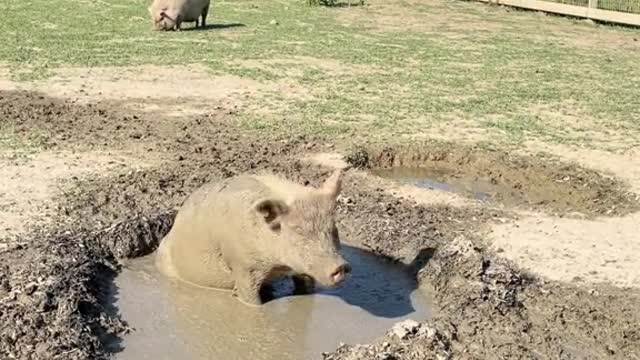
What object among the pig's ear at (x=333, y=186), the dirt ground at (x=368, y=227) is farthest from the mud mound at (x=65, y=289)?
the pig's ear at (x=333, y=186)

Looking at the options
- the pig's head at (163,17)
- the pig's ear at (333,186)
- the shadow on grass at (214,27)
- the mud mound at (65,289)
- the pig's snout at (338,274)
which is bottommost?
the shadow on grass at (214,27)

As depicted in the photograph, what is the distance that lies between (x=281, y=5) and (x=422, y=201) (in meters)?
13.0

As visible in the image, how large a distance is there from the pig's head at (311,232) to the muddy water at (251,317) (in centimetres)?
48

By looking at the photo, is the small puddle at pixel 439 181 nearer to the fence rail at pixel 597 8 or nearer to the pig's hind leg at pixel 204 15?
the pig's hind leg at pixel 204 15

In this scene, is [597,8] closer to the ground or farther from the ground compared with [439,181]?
closer to the ground

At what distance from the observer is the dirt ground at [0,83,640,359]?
493 cm

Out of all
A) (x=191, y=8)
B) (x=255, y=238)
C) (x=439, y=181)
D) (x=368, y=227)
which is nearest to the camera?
(x=255, y=238)

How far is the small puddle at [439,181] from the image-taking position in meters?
7.86

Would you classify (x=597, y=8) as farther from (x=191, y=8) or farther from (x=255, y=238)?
(x=255, y=238)

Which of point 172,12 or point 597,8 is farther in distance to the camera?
point 597,8

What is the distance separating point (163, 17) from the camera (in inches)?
596

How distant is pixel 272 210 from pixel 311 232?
0.25 metres

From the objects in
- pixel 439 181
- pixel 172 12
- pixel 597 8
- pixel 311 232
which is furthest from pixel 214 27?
pixel 311 232

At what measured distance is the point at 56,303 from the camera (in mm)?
4922
